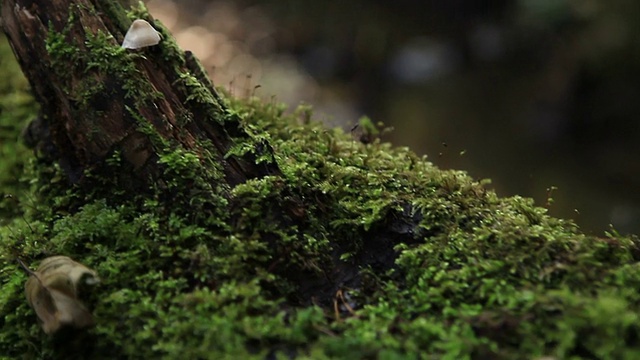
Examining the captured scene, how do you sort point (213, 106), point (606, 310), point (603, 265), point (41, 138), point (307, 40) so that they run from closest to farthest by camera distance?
1. point (606, 310)
2. point (603, 265)
3. point (213, 106)
4. point (41, 138)
5. point (307, 40)

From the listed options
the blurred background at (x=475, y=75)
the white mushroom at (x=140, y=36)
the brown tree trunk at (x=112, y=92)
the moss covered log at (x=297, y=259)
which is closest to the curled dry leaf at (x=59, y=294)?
the moss covered log at (x=297, y=259)

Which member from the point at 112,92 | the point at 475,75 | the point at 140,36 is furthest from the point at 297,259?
the point at 475,75

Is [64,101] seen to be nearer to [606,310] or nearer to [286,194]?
[286,194]

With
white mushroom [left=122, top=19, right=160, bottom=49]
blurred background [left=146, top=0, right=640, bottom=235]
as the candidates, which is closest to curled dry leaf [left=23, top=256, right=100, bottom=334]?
white mushroom [left=122, top=19, right=160, bottom=49]

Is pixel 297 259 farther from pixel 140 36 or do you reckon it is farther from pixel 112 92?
pixel 140 36

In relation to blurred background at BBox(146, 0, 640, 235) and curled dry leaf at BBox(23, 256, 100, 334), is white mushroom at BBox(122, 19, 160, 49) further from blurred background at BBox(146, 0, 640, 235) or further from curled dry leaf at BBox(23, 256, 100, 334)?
blurred background at BBox(146, 0, 640, 235)

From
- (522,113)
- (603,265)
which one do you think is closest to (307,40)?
(522,113)

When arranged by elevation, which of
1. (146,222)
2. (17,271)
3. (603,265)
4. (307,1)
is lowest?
(17,271)
